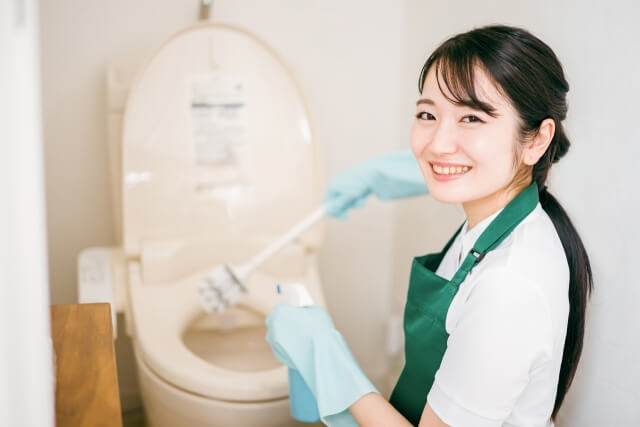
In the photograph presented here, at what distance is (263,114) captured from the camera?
1.42 m

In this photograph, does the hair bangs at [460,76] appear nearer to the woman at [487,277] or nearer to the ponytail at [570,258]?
the woman at [487,277]

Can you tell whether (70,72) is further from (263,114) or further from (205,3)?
(263,114)

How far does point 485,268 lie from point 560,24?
0.47 metres

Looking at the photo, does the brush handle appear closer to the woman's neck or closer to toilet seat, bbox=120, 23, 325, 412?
toilet seat, bbox=120, 23, 325, 412

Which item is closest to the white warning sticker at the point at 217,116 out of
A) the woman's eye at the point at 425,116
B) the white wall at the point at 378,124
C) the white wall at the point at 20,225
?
the white wall at the point at 378,124

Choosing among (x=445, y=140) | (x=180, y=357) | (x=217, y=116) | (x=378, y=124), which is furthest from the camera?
(x=378, y=124)

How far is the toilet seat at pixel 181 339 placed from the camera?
1.07 meters

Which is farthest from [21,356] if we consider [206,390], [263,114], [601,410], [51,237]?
[51,237]

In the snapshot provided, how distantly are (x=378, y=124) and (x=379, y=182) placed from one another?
457mm

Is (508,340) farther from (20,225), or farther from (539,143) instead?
(20,225)

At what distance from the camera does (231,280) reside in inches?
50.1

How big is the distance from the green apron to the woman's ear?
5 centimetres

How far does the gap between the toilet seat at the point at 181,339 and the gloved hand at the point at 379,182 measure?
0.70ft

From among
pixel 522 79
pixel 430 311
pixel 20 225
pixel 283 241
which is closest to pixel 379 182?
pixel 283 241
